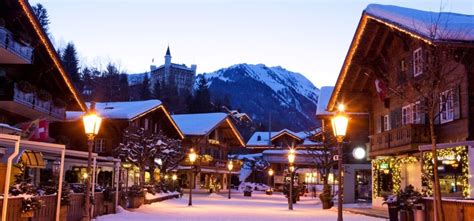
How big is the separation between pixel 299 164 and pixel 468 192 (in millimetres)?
50304

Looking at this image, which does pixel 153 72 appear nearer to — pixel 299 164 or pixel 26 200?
pixel 299 164

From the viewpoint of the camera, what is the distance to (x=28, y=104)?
2870cm

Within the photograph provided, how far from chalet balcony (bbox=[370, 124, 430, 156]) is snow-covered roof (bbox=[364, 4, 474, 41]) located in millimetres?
4430

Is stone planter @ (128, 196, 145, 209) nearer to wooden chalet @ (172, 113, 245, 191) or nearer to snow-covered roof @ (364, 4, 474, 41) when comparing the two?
snow-covered roof @ (364, 4, 474, 41)

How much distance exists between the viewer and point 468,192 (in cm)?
2289

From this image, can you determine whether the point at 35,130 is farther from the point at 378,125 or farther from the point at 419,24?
the point at 378,125

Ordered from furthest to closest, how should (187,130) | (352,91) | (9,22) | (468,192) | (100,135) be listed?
(187,130)
(100,135)
(352,91)
(9,22)
(468,192)

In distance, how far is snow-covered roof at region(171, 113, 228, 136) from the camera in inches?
2694

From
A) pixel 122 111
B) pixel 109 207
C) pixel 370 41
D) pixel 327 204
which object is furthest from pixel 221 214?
pixel 122 111

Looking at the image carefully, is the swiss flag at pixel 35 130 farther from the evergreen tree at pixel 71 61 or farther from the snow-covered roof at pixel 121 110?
the evergreen tree at pixel 71 61

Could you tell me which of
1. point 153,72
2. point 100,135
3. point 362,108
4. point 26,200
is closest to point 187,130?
point 100,135

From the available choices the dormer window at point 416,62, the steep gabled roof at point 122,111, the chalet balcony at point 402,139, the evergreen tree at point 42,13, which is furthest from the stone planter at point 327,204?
the evergreen tree at point 42,13

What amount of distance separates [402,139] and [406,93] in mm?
2097

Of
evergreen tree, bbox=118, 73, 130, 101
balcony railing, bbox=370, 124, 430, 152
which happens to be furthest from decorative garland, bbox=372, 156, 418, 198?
evergreen tree, bbox=118, 73, 130, 101
